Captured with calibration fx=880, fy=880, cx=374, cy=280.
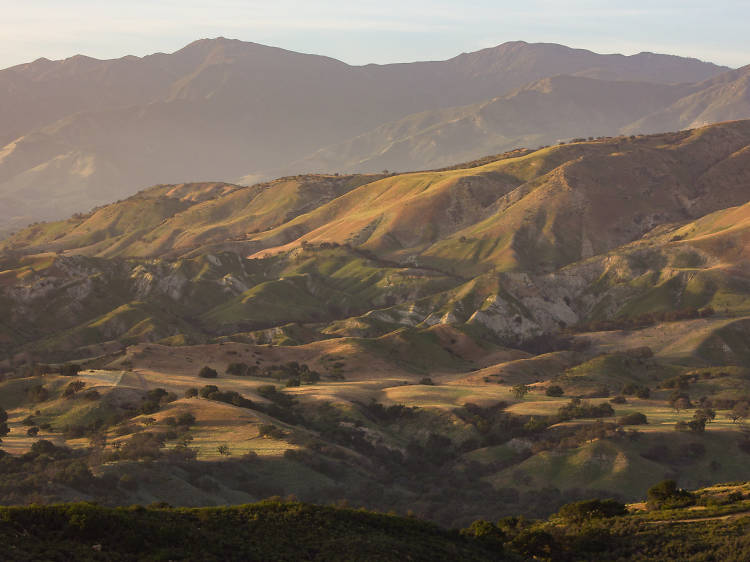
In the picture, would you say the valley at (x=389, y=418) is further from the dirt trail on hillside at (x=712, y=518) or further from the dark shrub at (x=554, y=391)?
the dirt trail on hillside at (x=712, y=518)

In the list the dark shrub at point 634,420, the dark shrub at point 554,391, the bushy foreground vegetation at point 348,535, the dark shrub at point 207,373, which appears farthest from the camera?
the dark shrub at point 207,373

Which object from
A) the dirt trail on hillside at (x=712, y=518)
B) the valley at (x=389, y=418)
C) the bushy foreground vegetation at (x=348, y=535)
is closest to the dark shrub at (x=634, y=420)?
the valley at (x=389, y=418)

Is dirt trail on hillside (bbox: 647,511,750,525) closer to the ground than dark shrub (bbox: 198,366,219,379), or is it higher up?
higher up

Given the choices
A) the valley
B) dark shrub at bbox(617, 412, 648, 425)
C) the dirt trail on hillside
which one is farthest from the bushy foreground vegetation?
dark shrub at bbox(617, 412, 648, 425)

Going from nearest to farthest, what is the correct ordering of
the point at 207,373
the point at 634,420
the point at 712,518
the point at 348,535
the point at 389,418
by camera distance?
1. the point at 348,535
2. the point at 712,518
3. the point at 634,420
4. the point at 389,418
5. the point at 207,373

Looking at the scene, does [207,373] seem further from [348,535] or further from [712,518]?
[712,518]

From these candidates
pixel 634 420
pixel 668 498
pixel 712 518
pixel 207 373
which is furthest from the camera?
pixel 207 373

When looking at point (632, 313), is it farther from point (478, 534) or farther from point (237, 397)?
point (478, 534)

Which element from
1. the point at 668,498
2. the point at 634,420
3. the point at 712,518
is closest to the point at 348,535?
the point at 712,518

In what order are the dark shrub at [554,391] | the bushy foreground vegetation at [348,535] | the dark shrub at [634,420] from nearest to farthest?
the bushy foreground vegetation at [348,535], the dark shrub at [634,420], the dark shrub at [554,391]

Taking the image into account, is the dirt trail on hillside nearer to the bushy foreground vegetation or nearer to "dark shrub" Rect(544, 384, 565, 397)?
the bushy foreground vegetation

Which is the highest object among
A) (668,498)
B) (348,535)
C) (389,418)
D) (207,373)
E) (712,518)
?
(348,535)
